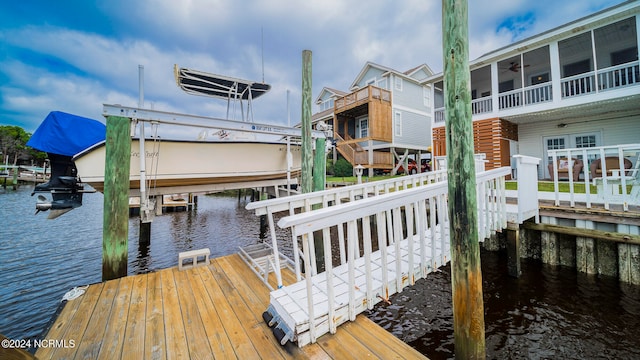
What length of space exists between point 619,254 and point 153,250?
11272mm

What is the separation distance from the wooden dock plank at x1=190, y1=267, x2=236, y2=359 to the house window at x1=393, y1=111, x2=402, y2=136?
15.2m

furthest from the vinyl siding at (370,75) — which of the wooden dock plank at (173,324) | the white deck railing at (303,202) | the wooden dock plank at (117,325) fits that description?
the wooden dock plank at (117,325)

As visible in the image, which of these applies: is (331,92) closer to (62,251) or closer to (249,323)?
(62,251)

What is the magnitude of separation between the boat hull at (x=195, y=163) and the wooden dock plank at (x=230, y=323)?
2844mm

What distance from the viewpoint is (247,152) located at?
606cm

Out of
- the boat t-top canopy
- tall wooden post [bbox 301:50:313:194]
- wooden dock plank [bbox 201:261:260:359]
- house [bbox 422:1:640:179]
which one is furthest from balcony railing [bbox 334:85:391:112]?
wooden dock plank [bbox 201:261:260:359]

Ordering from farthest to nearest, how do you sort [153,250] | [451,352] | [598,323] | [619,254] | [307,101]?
1. [153,250]
2. [307,101]
3. [619,254]
4. [598,323]
5. [451,352]

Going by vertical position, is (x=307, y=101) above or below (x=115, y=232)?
above

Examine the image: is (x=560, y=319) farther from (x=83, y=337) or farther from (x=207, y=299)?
(x=83, y=337)

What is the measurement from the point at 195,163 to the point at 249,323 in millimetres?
4228

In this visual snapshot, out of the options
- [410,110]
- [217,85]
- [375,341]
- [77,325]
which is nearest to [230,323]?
[375,341]

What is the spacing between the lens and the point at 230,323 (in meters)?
2.38

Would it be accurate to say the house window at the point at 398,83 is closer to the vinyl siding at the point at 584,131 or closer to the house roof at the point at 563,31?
the house roof at the point at 563,31

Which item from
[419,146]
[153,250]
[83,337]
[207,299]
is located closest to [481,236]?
[207,299]
